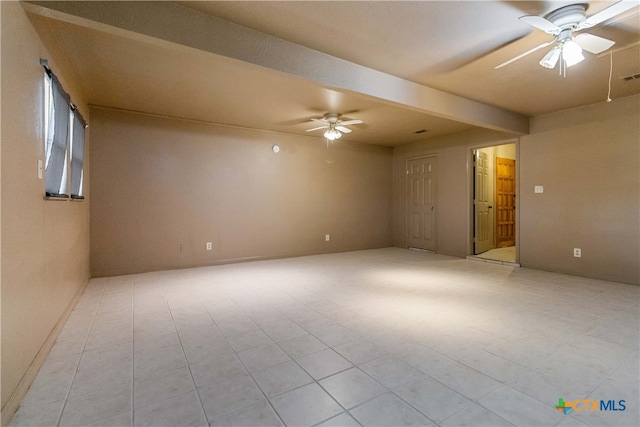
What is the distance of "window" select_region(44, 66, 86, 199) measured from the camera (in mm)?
2314

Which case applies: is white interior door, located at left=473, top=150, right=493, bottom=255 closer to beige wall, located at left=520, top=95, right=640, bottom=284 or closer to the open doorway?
the open doorway

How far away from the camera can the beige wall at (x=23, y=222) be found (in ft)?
5.13

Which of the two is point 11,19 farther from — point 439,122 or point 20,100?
point 439,122

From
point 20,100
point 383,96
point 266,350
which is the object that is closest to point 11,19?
point 20,100

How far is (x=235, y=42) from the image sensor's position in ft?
7.76

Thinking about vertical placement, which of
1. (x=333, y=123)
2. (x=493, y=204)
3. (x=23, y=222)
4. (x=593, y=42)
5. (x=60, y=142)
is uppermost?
(x=333, y=123)

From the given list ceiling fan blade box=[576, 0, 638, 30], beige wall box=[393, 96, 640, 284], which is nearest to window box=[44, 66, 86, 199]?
ceiling fan blade box=[576, 0, 638, 30]

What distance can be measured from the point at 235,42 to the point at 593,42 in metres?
2.75

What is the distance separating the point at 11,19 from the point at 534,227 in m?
6.28

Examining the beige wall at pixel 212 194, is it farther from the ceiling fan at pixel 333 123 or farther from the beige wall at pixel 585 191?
the beige wall at pixel 585 191

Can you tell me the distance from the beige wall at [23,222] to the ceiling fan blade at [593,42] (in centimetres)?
370

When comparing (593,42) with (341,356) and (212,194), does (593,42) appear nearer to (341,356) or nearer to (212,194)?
(341,356)
